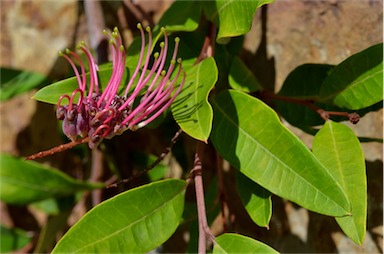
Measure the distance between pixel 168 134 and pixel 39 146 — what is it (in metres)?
0.40

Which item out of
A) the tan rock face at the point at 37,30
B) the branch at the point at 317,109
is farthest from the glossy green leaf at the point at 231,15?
the tan rock face at the point at 37,30

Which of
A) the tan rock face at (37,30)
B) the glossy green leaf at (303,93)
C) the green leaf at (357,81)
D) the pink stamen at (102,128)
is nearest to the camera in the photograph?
the pink stamen at (102,128)

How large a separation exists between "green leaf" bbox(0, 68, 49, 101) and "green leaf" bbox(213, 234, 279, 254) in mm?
624

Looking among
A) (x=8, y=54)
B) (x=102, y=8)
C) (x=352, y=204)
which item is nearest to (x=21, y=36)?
(x=8, y=54)

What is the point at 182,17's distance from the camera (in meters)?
1.09

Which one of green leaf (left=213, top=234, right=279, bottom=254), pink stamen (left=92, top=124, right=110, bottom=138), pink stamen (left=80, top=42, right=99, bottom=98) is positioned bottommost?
green leaf (left=213, top=234, right=279, bottom=254)

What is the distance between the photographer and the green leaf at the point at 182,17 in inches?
42.1

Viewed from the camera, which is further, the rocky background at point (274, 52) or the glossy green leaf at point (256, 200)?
the rocky background at point (274, 52)

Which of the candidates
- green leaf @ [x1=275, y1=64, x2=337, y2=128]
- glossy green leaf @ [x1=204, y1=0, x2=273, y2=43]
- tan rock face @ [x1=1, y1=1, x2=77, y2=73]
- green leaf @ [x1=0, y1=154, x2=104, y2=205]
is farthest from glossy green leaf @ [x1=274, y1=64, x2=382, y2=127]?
tan rock face @ [x1=1, y1=1, x2=77, y2=73]

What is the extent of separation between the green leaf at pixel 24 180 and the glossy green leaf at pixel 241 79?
0.41 m

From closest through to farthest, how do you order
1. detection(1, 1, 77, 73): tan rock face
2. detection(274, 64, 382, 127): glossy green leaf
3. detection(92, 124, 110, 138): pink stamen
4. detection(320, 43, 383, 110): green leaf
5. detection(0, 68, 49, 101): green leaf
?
detection(92, 124, 110, 138): pink stamen < detection(320, 43, 383, 110): green leaf < detection(274, 64, 382, 127): glossy green leaf < detection(0, 68, 49, 101): green leaf < detection(1, 1, 77, 73): tan rock face

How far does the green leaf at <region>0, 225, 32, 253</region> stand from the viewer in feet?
4.73

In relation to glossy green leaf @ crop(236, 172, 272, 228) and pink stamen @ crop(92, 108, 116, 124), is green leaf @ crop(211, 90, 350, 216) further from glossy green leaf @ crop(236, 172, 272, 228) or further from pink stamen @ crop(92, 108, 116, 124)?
pink stamen @ crop(92, 108, 116, 124)

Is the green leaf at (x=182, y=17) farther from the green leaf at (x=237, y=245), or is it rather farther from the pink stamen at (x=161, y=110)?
the green leaf at (x=237, y=245)
